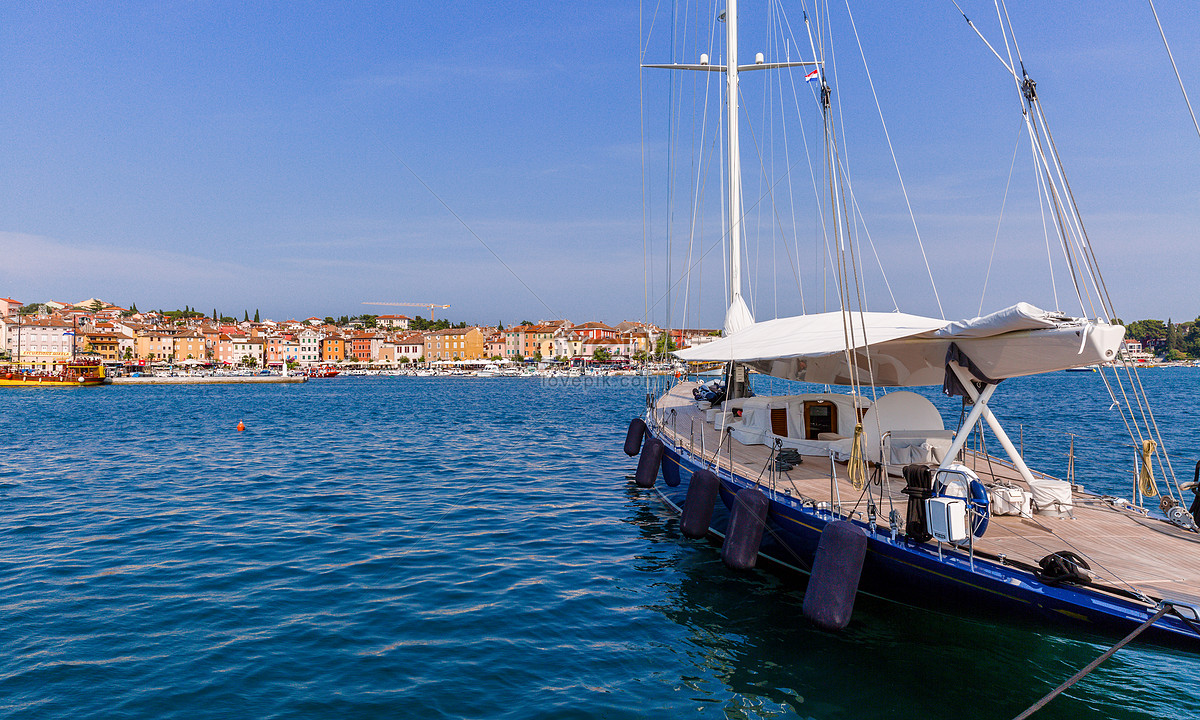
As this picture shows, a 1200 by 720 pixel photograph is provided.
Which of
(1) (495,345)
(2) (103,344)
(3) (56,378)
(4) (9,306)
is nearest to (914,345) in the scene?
(3) (56,378)

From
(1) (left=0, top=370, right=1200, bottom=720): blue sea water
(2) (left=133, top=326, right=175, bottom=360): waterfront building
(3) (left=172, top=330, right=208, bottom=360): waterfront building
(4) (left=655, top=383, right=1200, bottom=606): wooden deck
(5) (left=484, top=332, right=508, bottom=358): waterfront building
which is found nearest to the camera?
(4) (left=655, top=383, right=1200, bottom=606): wooden deck

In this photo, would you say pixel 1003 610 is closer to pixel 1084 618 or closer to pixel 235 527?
pixel 1084 618

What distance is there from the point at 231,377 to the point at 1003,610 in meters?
110

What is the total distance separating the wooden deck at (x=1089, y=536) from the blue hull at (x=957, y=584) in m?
0.34

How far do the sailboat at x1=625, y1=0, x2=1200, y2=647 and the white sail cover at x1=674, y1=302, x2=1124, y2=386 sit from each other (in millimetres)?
27

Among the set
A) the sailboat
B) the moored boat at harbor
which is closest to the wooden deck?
the sailboat

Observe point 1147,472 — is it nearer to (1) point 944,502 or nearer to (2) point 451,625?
(1) point 944,502

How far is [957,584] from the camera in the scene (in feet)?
22.2

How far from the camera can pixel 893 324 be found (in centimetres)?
1141

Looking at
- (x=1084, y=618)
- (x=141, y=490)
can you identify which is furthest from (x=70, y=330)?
(x=1084, y=618)

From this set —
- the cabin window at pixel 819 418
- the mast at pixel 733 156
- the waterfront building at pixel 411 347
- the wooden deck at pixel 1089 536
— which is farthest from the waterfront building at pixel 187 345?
the wooden deck at pixel 1089 536

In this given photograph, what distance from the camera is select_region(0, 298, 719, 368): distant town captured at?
128 meters

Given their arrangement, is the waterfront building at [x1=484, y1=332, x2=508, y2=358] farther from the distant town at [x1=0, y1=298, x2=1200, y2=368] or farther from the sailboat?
the sailboat

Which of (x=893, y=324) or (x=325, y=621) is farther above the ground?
(x=893, y=324)
